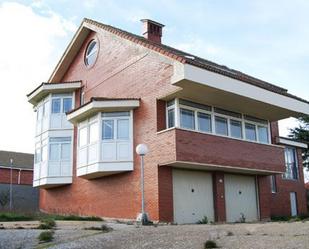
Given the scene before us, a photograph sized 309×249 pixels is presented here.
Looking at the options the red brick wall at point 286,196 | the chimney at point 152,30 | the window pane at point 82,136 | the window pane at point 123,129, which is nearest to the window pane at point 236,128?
the window pane at point 123,129

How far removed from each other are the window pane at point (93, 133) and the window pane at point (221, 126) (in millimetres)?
5452

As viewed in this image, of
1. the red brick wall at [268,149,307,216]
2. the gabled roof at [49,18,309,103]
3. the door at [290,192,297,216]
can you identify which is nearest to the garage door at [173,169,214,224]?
the gabled roof at [49,18,309,103]

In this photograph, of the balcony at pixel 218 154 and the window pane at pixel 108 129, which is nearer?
the balcony at pixel 218 154

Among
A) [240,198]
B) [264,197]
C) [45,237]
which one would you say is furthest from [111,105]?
[45,237]

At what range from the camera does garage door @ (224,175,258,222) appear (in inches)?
825

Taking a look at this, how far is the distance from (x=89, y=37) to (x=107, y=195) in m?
9.76

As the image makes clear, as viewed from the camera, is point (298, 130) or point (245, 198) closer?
point (245, 198)

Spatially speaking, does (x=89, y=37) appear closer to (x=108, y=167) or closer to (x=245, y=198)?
(x=108, y=167)

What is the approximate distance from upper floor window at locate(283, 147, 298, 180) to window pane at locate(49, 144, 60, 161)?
13578 millimetres

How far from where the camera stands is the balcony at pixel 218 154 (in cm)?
1792

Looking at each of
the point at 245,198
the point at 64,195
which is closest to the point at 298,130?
the point at 245,198

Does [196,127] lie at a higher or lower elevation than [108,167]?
higher

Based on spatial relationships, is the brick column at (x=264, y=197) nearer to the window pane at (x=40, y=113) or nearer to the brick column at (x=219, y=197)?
the brick column at (x=219, y=197)

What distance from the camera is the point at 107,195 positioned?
21.0m
